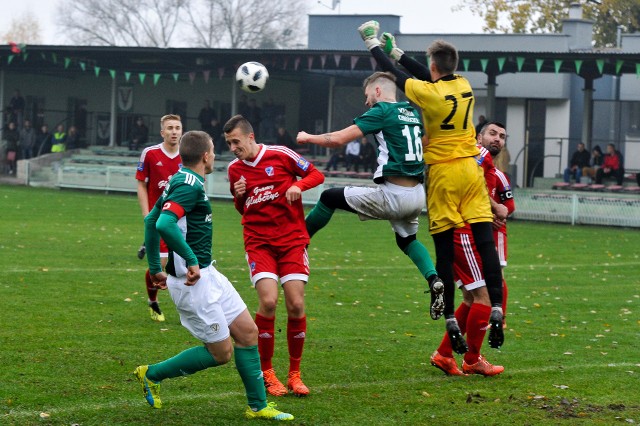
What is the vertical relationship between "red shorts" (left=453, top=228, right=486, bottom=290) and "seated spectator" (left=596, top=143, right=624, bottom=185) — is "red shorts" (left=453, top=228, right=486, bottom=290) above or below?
below

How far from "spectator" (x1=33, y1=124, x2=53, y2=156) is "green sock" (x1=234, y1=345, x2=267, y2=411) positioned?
36625mm

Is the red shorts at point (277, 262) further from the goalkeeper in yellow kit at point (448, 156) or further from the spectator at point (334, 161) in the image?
the spectator at point (334, 161)

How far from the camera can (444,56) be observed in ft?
27.8

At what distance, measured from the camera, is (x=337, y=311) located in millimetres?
12516

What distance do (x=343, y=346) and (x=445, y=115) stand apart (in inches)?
109

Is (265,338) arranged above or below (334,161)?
below

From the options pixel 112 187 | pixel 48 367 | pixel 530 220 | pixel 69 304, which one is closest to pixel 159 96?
pixel 112 187

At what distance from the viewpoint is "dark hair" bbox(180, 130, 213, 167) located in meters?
7.22

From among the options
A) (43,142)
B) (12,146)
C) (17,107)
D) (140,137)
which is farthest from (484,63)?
(17,107)

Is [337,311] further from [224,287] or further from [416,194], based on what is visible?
[224,287]

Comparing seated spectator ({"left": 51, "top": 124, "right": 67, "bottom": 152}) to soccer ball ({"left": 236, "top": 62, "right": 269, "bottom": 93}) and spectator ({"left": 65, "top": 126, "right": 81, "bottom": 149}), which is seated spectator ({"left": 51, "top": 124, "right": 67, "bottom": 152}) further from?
soccer ball ({"left": 236, "top": 62, "right": 269, "bottom": 93})

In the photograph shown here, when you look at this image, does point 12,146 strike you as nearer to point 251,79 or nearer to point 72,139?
point 72,139

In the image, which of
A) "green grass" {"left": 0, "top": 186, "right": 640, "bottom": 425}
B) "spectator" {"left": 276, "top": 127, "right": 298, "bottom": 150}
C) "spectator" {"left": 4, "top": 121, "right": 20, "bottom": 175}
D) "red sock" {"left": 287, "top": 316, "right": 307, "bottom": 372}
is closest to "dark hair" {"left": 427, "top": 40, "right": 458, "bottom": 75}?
"red sock" {"left": 287, "top": 316, "right": 307, "bottom": 372}

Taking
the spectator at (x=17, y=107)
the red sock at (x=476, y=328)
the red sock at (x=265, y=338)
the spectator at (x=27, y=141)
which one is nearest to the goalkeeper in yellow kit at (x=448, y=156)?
the red sock at (x=476, y=328)
